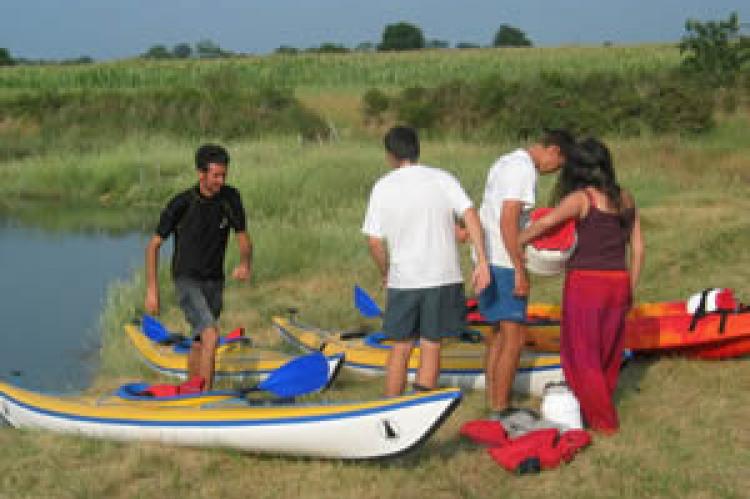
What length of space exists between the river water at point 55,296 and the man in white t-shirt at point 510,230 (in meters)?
4.77

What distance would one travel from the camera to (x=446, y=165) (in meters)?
18.3

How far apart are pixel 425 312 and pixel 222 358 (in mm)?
2818

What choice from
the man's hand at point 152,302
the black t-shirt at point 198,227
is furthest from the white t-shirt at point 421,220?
the man's hand at point 152,302

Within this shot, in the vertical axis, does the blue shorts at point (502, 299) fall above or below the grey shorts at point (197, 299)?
above

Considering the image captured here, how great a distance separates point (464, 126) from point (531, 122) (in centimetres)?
218

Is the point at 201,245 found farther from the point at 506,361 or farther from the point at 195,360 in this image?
the point at 506,361

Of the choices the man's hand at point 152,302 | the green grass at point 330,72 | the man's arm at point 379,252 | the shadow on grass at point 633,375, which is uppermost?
the green grass at point 330,72

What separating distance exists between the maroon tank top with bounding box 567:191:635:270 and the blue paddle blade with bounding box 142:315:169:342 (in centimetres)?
416

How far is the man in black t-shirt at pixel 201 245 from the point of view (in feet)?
21.0

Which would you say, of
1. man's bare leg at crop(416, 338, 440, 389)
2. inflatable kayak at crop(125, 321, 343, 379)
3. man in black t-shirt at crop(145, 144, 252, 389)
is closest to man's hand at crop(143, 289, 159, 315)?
man in black t-shirt at crop(145, 144, 252, 389)

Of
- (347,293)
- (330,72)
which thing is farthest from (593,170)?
(330,72)

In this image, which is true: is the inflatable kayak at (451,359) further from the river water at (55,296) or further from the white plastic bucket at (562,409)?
the river water at (55,296)

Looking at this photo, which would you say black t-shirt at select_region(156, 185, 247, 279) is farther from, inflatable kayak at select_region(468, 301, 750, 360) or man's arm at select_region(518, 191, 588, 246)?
inflatable kayak at select_region(468, 301, 750, 360)

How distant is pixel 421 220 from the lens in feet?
17.8
